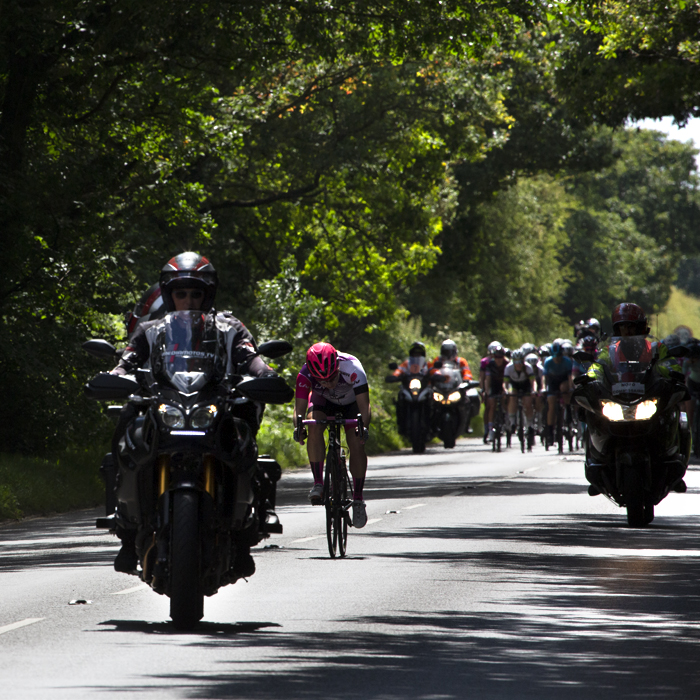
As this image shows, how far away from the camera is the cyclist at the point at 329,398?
12.8 metres

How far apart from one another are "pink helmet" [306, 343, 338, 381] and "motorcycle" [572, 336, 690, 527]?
3.07 metres

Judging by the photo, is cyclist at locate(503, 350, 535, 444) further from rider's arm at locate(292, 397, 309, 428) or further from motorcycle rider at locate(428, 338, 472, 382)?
rider's arm at locate(292, 397, 309, 428)

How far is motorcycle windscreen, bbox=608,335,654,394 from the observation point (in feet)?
49.1

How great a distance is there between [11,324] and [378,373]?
2338cm

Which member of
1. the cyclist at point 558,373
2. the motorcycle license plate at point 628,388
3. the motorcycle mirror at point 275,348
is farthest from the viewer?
the cyclist at point 558,373

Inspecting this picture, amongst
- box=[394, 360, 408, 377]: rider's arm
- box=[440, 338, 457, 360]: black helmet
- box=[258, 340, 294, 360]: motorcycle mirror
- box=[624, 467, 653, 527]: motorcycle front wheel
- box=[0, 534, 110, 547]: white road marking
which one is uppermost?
box=[440, 338, 457, 360]: black helmet

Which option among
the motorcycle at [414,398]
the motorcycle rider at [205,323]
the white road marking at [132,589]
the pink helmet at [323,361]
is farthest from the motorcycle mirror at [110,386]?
the motorcycle at [414,398]

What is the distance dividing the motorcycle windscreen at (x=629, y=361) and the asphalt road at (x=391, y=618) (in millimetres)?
1394

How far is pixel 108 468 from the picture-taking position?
364 inches

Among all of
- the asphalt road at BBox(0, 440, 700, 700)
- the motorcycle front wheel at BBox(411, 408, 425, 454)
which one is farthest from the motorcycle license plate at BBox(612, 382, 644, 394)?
the motorcycle front wheel at BBox(411, 408, 425, 454)

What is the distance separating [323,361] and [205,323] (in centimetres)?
390

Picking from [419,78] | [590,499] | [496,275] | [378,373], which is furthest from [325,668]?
[496,275]

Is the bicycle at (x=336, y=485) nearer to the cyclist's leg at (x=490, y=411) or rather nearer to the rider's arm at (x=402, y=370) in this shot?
the rider's arm at (x=402, y=370)

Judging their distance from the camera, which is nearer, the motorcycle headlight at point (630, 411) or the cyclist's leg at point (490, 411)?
the motorcycle headlight at point (630, 411)
